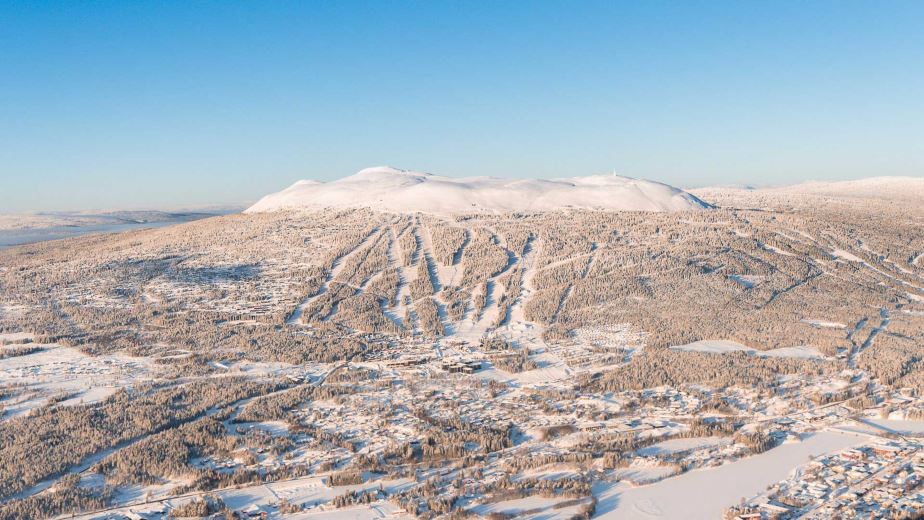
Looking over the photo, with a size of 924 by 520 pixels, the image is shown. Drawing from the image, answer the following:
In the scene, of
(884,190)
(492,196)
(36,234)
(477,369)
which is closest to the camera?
(477,369)

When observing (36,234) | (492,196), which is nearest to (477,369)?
(492,196)

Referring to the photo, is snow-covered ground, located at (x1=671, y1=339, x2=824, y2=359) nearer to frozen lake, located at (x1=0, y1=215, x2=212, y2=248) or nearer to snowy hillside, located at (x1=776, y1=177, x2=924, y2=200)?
snowy hillside, located at (x1=776, y1=177, x2=924, y2=200)

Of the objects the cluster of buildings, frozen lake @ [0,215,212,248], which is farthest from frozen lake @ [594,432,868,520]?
frozen lake @ [0,215,212,248]

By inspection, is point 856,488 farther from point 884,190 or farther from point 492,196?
point 884,190

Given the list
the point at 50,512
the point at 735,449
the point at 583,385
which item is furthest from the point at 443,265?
the point at 50,512

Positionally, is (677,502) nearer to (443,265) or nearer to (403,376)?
(403,376)
